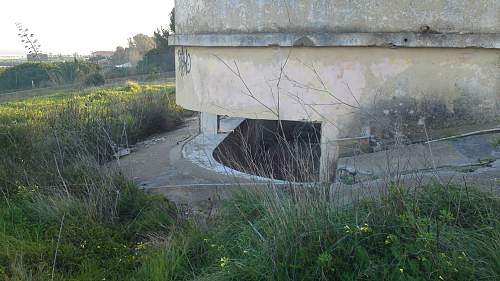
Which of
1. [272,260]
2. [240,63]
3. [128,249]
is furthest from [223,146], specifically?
[272,260]

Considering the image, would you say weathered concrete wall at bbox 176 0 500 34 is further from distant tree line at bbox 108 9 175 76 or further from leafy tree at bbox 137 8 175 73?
leafy tree at bbox 137 8 175 73

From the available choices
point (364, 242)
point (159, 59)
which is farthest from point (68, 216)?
point (159, 59)

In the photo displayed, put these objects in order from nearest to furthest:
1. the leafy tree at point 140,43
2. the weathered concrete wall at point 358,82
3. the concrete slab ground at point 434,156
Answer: the concrete slab ground at point 434,156 → the weathered concrete wall at point 358,82 → the leafy tree at point 140,43

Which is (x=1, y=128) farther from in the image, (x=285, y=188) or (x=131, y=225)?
(x=285, y=188)

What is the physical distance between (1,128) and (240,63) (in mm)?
4643

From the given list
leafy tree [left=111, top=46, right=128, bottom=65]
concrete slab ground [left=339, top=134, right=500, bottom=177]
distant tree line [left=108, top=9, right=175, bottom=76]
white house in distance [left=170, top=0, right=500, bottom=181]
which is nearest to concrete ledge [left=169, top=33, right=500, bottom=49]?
white house in distance [left=170, top=0, right=500, bottom=181]

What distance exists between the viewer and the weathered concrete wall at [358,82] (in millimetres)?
5422

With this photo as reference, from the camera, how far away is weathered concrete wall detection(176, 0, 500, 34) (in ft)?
17.3

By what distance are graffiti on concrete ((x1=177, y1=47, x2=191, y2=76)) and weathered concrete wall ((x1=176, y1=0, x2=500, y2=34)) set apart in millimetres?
1020

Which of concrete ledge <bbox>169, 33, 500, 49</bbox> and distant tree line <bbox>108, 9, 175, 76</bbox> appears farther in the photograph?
distant tree line <bbox>108, 9, 175, 76</bbox>

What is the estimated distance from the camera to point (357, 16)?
552 cm

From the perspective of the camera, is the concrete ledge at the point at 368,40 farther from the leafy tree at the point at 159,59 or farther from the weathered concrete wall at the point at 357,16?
the leafy tree at the point at 159,59

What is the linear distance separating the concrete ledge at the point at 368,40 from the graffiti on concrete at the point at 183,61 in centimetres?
118

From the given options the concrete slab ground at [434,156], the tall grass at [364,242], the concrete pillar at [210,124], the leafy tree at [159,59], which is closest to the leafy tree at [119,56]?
the leafy tree at [159,59]
